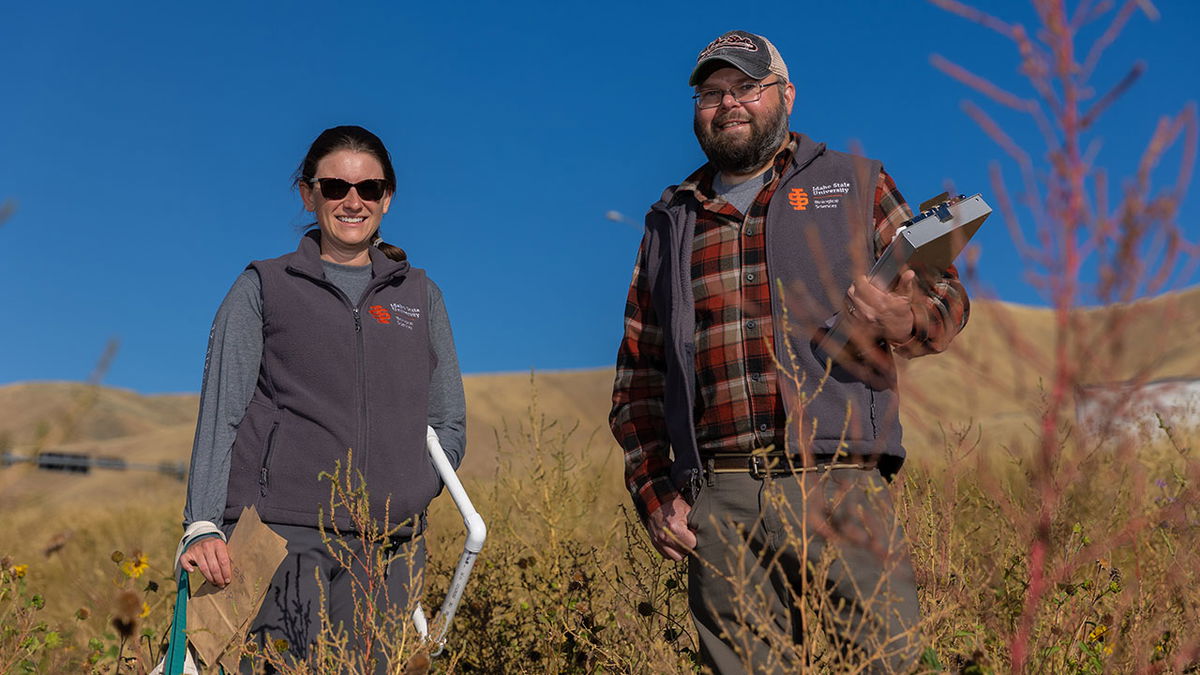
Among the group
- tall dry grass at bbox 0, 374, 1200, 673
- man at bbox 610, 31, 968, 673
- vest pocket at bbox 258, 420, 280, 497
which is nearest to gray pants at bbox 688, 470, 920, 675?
man at bbox 610, 31, 968, 673

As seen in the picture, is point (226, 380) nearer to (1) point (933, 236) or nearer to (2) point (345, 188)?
(2) point (345, 188)

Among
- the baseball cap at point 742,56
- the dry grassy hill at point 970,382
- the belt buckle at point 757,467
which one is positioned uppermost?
the baseball cap at point 742,56

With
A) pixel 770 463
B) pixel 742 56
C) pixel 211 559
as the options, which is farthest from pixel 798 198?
pixel 211 559

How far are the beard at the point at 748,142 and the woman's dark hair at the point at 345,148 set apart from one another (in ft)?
3.52

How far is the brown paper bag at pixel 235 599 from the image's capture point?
284cm

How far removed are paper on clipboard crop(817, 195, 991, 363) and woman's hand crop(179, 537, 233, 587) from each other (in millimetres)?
1909

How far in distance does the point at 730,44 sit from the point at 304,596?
2.05 meters

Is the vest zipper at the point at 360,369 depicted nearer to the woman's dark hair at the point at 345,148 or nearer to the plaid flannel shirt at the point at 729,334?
the woman's dark hair at the point at 345,148

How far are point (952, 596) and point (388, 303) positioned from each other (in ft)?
6.26

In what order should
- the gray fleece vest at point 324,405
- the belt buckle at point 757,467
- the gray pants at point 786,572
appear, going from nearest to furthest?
the gray pants at point 786,572 < the belt buckle at point 757,467 < the gray fleece vest at point 324,405

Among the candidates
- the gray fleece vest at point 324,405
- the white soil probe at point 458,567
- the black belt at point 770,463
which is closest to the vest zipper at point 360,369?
the gray fleece vest at point 324,405

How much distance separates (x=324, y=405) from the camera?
10.1 feet

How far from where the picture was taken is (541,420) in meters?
5.17

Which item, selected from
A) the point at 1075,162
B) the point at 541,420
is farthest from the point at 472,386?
the point at 1075,162
